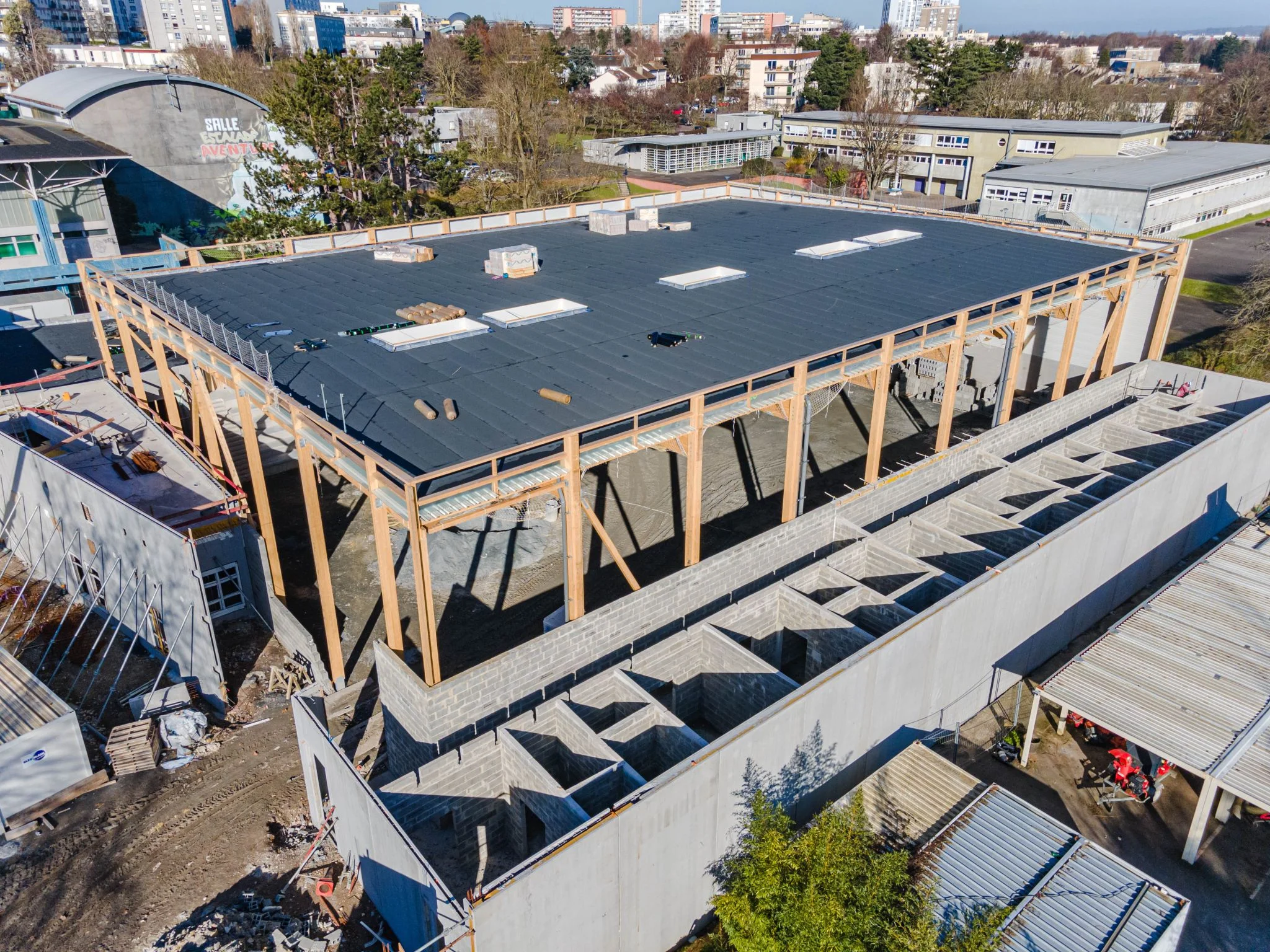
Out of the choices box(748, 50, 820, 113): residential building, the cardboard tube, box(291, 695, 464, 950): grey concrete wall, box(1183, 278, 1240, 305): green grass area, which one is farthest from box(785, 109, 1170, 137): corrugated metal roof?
box(291, 695, 464, 950): grey concrete wall

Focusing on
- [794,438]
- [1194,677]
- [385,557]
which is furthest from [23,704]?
[1194,677]

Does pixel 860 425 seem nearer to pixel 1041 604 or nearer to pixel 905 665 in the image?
pixel 1041 604

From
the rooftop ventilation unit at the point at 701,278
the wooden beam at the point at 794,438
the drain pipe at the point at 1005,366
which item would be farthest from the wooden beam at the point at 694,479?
the drain pipe at the point at 1005,366

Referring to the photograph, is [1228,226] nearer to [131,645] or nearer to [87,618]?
[131,645]

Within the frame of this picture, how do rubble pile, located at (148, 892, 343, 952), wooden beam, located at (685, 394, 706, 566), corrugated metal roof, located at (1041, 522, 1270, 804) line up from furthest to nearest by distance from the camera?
1. wooden beam, located at (685, 394, 706, 566)
2. corrugated metal roof, located at (1041, 522, 1270, 804)
3. rubble pile, located at (148, 892, 343, 952)

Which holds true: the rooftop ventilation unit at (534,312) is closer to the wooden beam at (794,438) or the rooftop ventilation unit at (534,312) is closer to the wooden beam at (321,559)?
the wooden beam at (321,559)

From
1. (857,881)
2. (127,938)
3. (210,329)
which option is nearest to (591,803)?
(857,881)

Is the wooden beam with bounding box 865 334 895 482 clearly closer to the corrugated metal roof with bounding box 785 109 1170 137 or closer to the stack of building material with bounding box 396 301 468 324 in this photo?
the stack of building material with bounding box 396 301 468 324

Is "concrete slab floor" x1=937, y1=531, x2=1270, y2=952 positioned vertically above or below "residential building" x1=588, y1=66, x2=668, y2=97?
below
